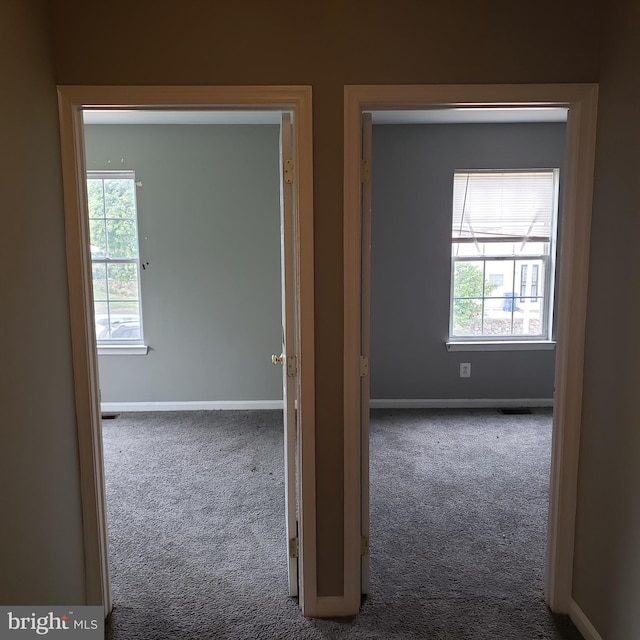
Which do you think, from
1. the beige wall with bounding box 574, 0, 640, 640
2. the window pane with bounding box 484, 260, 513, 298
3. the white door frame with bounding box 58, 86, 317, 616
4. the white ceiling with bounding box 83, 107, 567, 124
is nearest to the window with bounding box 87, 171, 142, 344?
the white ceiling with bounding box 83, 107, 567, 124

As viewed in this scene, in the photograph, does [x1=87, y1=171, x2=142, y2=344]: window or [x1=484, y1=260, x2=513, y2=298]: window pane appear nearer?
[x1=87, y1=171, x2=142, y2=344]: window

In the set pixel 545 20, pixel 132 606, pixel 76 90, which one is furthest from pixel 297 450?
pixel 545 20

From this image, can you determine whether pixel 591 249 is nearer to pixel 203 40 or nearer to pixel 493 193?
pixel 203 40

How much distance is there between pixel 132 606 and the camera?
87.9 inches

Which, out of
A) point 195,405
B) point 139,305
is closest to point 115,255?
point 139,305

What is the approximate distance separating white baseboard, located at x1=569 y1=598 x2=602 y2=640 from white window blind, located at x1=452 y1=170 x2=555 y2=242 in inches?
123

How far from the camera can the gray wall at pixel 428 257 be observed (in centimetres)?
450

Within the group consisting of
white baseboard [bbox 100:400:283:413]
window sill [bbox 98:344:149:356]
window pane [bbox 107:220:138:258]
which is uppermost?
window pane [bbox 107:220:138:258]

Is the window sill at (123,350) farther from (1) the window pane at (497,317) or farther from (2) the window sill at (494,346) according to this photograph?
(1) the window pane at (497,317)

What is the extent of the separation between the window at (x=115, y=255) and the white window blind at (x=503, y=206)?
2.79m

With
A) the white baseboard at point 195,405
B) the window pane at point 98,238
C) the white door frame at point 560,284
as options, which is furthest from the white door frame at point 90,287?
the window pane at point 98,238

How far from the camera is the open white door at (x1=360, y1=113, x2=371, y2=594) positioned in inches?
79.0

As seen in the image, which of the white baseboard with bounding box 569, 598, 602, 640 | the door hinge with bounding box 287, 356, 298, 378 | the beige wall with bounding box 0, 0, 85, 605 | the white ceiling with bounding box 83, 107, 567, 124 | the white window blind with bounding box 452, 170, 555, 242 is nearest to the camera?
the beige wall with bounding box 0, 0, 85, 605

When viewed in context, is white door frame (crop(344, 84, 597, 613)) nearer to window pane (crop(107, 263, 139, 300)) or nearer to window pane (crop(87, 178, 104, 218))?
window pane (crop(107, 263, 139, 300))
